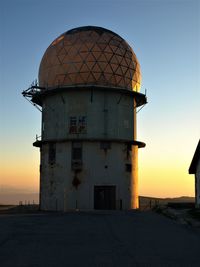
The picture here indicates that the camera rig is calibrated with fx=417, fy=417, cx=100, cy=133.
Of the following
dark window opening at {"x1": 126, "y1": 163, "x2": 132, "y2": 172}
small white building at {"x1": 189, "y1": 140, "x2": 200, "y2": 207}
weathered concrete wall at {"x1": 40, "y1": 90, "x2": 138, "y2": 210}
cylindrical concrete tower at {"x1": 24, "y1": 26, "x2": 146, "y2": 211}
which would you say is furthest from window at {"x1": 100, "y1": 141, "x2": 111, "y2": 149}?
small white building at {"x1": 189, "y1": 140, "x2": 200, "y2": 207}

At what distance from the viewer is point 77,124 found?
1479 inches

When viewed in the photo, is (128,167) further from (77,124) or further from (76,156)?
(77,124)

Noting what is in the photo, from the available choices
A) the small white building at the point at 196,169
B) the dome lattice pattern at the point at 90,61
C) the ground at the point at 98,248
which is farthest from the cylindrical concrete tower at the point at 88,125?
the ground at the point at 98,248

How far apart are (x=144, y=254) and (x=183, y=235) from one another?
15.6 feet

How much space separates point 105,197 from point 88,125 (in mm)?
6584

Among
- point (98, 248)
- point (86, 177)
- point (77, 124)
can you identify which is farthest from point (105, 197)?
point (98, 248)

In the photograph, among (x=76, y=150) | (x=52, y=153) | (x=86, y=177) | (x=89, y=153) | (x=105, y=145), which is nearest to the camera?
(x=86, y=177)

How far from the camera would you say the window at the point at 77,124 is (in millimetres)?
37406

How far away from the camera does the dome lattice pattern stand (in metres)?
37.9

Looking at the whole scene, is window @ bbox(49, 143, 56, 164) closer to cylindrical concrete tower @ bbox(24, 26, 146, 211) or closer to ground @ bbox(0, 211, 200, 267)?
cylindrical concrete tower @ bbox(24, 26, 146, 211)

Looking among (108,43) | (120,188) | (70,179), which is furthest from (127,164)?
(108,43)

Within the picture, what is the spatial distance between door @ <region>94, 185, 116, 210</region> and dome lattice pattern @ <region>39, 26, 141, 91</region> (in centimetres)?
944

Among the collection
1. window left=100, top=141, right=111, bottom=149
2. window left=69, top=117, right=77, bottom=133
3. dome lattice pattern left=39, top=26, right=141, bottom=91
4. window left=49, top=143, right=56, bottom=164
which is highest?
dome lattice pattern left=39, top=26, right=141, bottom=91

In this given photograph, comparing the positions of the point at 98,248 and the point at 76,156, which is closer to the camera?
the point at 98,248
